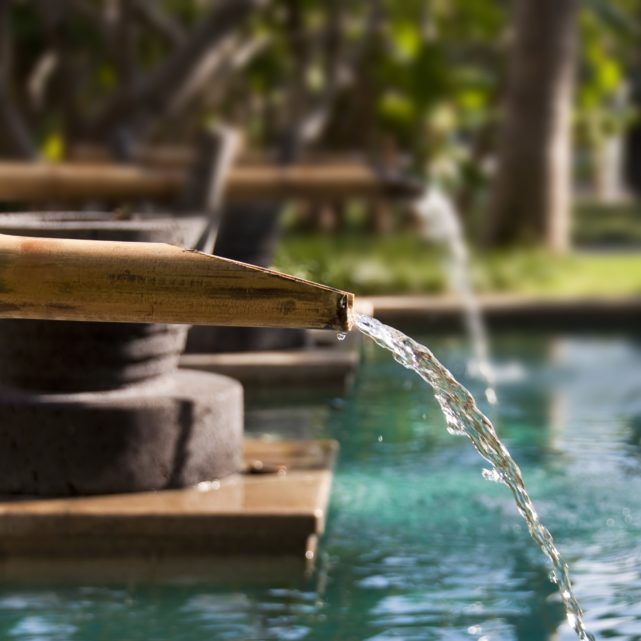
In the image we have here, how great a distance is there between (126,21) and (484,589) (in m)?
13.5

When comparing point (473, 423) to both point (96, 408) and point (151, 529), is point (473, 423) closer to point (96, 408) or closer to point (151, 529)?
point (151, 529)

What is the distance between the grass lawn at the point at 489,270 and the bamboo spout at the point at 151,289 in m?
7.79

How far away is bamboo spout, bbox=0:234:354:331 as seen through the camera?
3.68 metres

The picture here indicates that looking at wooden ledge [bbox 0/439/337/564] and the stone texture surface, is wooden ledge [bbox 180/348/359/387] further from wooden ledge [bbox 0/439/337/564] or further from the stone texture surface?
wooden ledge [bbox 0/439/337/564]

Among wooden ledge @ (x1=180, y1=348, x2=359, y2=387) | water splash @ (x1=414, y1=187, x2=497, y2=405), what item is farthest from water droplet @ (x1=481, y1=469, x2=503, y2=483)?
wooden ledge @ (x1=180, y1=348, x2=359, y2=387)

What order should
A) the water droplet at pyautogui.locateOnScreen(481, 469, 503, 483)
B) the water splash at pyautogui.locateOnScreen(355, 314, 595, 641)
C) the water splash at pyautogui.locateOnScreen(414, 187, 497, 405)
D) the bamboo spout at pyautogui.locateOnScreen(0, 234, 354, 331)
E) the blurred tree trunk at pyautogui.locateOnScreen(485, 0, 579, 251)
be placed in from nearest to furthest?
1. the bamboo spout at pyautogui.locateOnScreen(0, 234, 354, 331)
2. the water splash at pyautogui.locateOnScreen(355, 314, 595, 641)
3. the water droplet at pyautogui.locateOnScreen(481, 469, 503, 483)
4. the water splash at pyautogui.locateOnScreen(414, 187, 497, 405)
5. the blurred tree trunk at pyautogui.locateOnScreen(485, 0, 579, 251)

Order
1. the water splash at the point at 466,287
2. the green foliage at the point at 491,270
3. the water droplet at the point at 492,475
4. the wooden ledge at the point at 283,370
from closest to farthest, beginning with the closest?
the water droplet at the point at 492,475
the wooden ledge at the point at 283,370
the water splash at the point at 466,287
the green foliage at the point at 491,270

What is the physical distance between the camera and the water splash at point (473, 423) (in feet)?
14.8

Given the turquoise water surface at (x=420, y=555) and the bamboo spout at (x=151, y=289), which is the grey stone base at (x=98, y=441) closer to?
the turquoise water surface at (x=420, y=555)

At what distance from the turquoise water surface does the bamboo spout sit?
1178 millimetres

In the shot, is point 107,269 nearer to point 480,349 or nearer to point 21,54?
point 480,349

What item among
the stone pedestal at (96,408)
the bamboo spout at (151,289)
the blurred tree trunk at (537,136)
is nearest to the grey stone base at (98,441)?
the stone pedestal at (96,408)

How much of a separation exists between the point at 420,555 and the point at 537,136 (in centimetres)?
1208

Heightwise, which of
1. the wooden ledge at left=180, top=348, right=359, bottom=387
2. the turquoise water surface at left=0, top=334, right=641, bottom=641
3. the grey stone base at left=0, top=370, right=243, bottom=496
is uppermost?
the grey stone base at left=0, top=370, right=243, bottom=496
